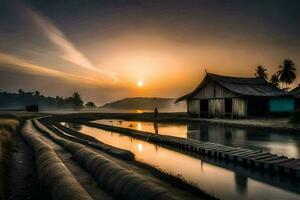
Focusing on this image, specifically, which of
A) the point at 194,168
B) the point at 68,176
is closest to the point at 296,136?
the point at 194,168

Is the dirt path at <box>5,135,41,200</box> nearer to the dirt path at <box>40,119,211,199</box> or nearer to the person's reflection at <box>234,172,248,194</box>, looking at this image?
the dirt path at <box>40,119,211,199</box>

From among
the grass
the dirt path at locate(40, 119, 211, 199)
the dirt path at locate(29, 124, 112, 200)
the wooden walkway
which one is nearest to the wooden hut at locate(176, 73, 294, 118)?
the wooden walkway

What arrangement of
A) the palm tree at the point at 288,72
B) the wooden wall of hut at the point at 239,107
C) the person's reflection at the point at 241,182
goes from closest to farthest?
the person's reflection at the point at 241,182 → the wooden wall of hut at the point at 239,107 → the palm tree at the point at 288,72

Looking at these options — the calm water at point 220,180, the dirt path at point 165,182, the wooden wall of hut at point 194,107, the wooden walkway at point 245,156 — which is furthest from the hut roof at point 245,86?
the dirt path at point 165,182

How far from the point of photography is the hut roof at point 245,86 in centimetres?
3772

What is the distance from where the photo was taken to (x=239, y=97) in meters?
36.9

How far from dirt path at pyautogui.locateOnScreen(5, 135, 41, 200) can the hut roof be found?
29432mm

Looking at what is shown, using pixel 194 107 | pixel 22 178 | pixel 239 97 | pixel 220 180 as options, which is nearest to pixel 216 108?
pixel 239 97

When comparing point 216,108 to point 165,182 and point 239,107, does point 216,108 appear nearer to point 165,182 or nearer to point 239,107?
point 239,107

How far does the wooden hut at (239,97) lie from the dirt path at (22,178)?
2938 cm

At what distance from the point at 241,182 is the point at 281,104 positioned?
3266cm

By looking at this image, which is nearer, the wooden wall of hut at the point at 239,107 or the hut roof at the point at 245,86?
the wooden wall of hut at the point at 239,107

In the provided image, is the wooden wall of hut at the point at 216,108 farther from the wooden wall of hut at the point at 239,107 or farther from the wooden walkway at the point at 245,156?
the wooden walkway at the point at 245,156

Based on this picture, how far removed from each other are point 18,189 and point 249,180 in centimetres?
964
